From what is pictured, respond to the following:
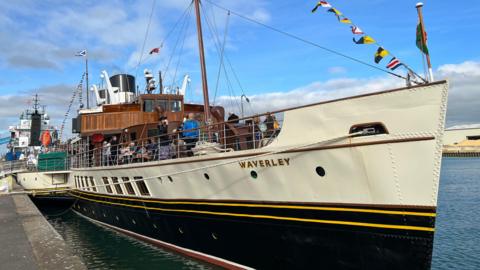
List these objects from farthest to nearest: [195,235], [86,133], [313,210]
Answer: [86,133] → [195,235] → [313,210]

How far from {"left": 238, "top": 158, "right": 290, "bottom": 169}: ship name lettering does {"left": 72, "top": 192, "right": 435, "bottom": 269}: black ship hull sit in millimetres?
803

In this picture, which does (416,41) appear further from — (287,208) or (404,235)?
(287,208)

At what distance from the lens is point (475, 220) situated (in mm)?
16953

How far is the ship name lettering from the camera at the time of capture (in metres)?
7.36

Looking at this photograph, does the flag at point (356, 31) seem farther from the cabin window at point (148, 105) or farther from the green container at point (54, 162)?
the green container at point (54, 162)

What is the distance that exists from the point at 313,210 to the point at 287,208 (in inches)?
22.5

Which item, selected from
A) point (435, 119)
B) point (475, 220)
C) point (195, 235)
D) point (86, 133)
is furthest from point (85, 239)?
point (475, 220)

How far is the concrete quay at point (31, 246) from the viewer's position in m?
6.88

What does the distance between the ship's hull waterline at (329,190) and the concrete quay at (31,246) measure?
3.03 m

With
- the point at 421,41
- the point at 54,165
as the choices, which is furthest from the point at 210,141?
the point at 54,165

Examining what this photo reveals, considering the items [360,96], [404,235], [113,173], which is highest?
[360,96]

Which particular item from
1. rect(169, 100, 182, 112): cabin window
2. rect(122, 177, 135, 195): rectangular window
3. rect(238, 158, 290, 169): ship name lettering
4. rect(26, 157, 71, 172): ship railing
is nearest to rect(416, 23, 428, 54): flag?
rect(238, 158, 290, 169): ship name lettering

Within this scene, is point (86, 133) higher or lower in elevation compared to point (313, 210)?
higher

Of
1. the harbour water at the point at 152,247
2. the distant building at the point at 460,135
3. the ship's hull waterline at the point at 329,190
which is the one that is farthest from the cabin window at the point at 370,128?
the distant building at the point at 460,135
